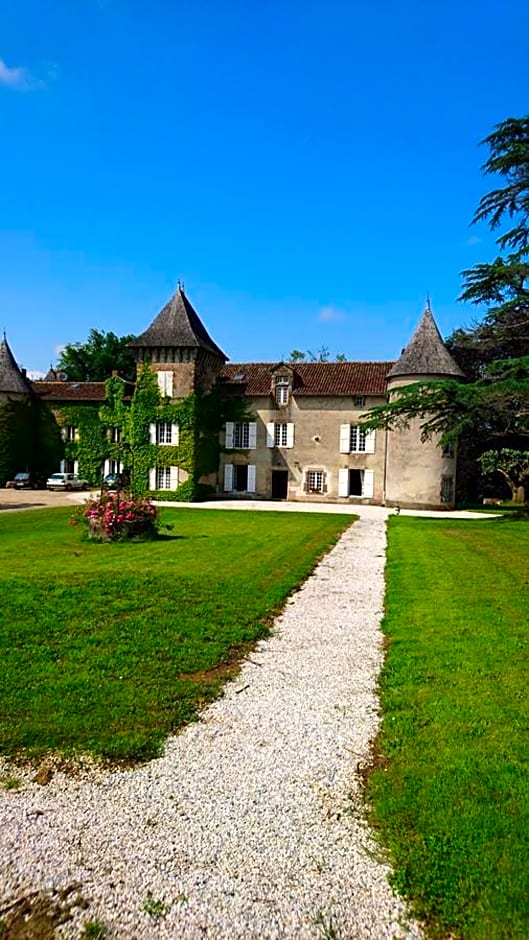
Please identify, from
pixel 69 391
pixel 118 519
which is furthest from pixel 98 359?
pixel 118 519

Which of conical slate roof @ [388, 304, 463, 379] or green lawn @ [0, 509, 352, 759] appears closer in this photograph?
green lawn @ [0, 509, 352, 759]

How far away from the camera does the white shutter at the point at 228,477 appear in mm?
34219

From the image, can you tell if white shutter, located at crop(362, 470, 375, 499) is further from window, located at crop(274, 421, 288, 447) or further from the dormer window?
the dormer window

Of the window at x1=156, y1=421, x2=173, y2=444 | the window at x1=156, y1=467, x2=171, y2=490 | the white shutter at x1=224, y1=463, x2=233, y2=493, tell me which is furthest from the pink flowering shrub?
the white shutter at x1=224, y1=463, x2=233, y2=493

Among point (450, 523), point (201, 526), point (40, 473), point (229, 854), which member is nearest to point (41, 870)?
point (229, 854)

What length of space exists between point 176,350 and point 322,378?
7.80m

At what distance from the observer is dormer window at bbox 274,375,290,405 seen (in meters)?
33.6

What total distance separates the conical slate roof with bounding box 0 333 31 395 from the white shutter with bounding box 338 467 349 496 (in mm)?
18306

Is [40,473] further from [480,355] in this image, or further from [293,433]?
[480,355]

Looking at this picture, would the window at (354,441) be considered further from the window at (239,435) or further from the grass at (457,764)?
the grass at (457,764)

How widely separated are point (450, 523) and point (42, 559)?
14313 mm

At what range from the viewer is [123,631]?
6438mm

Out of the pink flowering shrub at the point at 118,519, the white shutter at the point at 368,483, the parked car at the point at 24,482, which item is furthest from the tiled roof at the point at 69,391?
the pink flowering shrub at the point at 118,519

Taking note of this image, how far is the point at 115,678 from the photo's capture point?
200 inches
